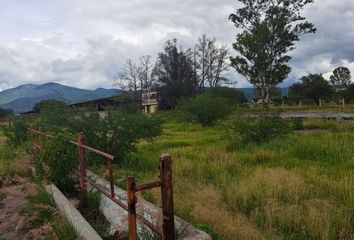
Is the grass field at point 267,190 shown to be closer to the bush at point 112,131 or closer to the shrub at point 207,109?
the bush at point 112,131

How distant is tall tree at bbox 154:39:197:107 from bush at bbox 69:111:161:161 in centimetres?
5332

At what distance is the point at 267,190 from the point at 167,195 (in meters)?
4.02

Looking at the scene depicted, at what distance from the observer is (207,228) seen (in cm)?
527

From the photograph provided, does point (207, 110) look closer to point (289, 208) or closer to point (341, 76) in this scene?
point (289, 208)

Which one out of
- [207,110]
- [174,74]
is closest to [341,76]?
[174,74]

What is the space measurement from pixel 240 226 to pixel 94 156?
607 cm

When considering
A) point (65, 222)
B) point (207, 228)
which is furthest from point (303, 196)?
point (65, 222)

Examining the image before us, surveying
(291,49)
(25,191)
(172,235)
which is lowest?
(25,191)

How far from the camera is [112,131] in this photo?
11.4 m

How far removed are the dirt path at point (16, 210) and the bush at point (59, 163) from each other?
682mm

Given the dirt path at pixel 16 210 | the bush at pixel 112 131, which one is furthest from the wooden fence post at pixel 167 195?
the bush at pixel 112 131

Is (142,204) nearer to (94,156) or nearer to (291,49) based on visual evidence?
(94,156)

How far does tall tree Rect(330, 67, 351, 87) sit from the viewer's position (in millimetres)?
97250

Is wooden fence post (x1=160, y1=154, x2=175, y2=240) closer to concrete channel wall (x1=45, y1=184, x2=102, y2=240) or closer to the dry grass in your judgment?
concrete channel wall (x1=45, y1=184, x2=102, y2=240)
